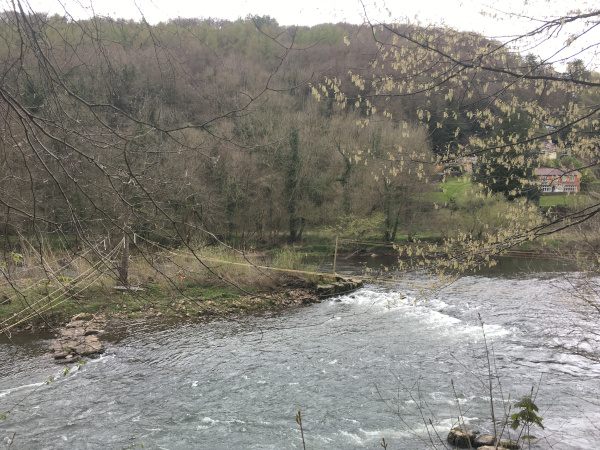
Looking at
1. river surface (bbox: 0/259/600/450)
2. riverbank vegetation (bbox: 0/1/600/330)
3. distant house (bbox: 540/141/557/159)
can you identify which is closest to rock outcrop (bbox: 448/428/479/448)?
river surface (bbox: 0/259/600/450)

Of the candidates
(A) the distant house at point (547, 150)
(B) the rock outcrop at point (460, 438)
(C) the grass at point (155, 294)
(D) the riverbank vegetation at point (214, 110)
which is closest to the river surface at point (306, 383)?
(B) the rock outcrop at point (460, 438)

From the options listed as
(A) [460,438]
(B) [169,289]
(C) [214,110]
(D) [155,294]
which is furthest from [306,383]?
(D) [155,294]

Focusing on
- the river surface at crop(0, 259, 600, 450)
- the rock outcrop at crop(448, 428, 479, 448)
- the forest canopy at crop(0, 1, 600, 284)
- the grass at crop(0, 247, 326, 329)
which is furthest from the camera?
the grass at crop(0, 247, 326, 329)

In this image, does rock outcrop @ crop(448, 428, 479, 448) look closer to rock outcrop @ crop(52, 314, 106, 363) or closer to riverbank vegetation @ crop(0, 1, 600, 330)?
riverbank vegetation @ crop(0, 1, 600, 330)

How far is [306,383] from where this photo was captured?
285 inches

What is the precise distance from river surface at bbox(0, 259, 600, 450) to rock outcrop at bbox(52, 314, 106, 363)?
32 cm

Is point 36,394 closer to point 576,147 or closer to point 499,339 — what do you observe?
point 576,147

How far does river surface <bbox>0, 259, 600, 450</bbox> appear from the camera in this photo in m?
5.70

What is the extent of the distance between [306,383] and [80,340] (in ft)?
14.0

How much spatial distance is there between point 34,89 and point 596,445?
6.58 m

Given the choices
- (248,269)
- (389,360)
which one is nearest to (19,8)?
(389,360)

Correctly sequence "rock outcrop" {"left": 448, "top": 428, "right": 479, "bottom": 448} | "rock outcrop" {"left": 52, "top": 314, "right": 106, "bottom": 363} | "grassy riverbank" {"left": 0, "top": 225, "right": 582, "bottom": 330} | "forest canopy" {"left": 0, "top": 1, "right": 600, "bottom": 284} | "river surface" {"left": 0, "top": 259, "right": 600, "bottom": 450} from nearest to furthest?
1. "forest canopy" {"left": 0, "top": 1, "right": 600, "bottom": 284}
2. "rock outcrop" {"left": 448, "top": 428, "right": 479, "bottom": 448}
3. "river surface" {"left": 0, "top": 259, "right": 600, "bottom": 450}
4. "rock outcrop" {"left": 52, "top": 314, "right": 106, "bottom": 363}
5. "grassy riverbank" {"left": 0, "top": 225, "right": 582, "bottom": 330}

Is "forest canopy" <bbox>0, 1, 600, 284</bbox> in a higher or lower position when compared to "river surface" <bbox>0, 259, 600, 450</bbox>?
higher

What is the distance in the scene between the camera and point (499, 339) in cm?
948
